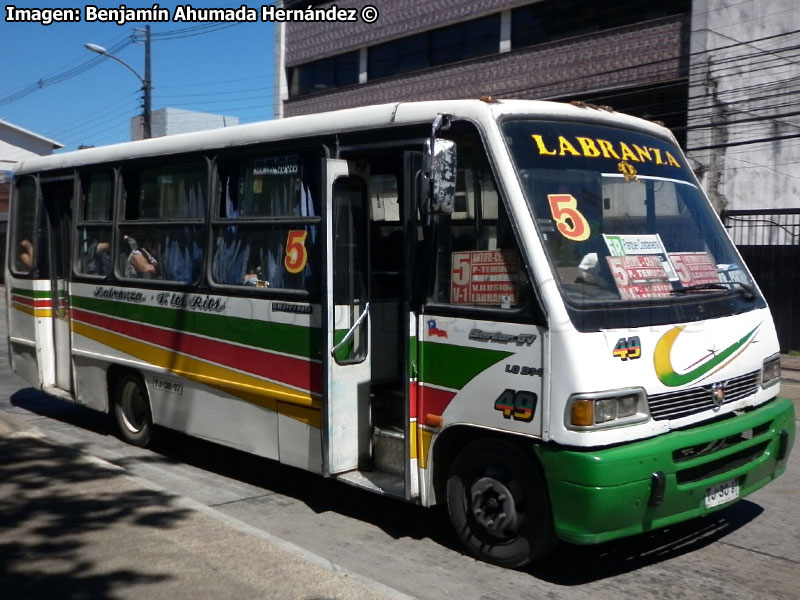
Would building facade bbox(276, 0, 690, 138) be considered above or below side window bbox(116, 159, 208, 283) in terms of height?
above

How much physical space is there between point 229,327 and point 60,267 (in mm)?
3315

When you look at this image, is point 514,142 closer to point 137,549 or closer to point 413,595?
point 413,595

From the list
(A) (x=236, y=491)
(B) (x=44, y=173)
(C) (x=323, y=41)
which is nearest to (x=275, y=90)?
(C) (x=323, y=41)

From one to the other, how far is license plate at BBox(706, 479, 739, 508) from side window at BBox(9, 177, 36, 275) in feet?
24.2

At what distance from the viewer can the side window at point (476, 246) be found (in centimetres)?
497

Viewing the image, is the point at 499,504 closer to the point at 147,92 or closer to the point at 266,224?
the point at 266,224

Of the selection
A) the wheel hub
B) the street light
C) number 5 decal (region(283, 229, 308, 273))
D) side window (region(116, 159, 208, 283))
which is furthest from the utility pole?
the wheel hub

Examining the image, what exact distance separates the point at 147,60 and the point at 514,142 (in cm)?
2586

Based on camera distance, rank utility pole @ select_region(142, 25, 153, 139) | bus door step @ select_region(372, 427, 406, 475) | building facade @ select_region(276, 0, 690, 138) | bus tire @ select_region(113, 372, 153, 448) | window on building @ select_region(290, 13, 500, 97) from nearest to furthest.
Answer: bus door step @ select_region(372, 427, 406, 475)
bus tire @ select_region(113, 372, 153, 448)
building facade @ select_region(276, 0, 690, 138)
window on building @ select_region(290, 13, 500, 97)
utility pole @ select_region(142, 25, 153, 139)

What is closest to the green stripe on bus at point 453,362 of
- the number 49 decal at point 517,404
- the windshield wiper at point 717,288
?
the number 49 decal at point 517,404

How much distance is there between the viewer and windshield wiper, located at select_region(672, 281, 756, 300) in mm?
5266

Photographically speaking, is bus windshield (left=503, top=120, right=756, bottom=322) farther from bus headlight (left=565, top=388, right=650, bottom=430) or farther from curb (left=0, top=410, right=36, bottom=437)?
curb (left=0, top=410, right=36, bottom=437)

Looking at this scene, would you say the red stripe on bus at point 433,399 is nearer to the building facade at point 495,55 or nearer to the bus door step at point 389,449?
the bus door step at point 389,449

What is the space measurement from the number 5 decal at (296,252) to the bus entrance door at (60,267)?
3.69m
